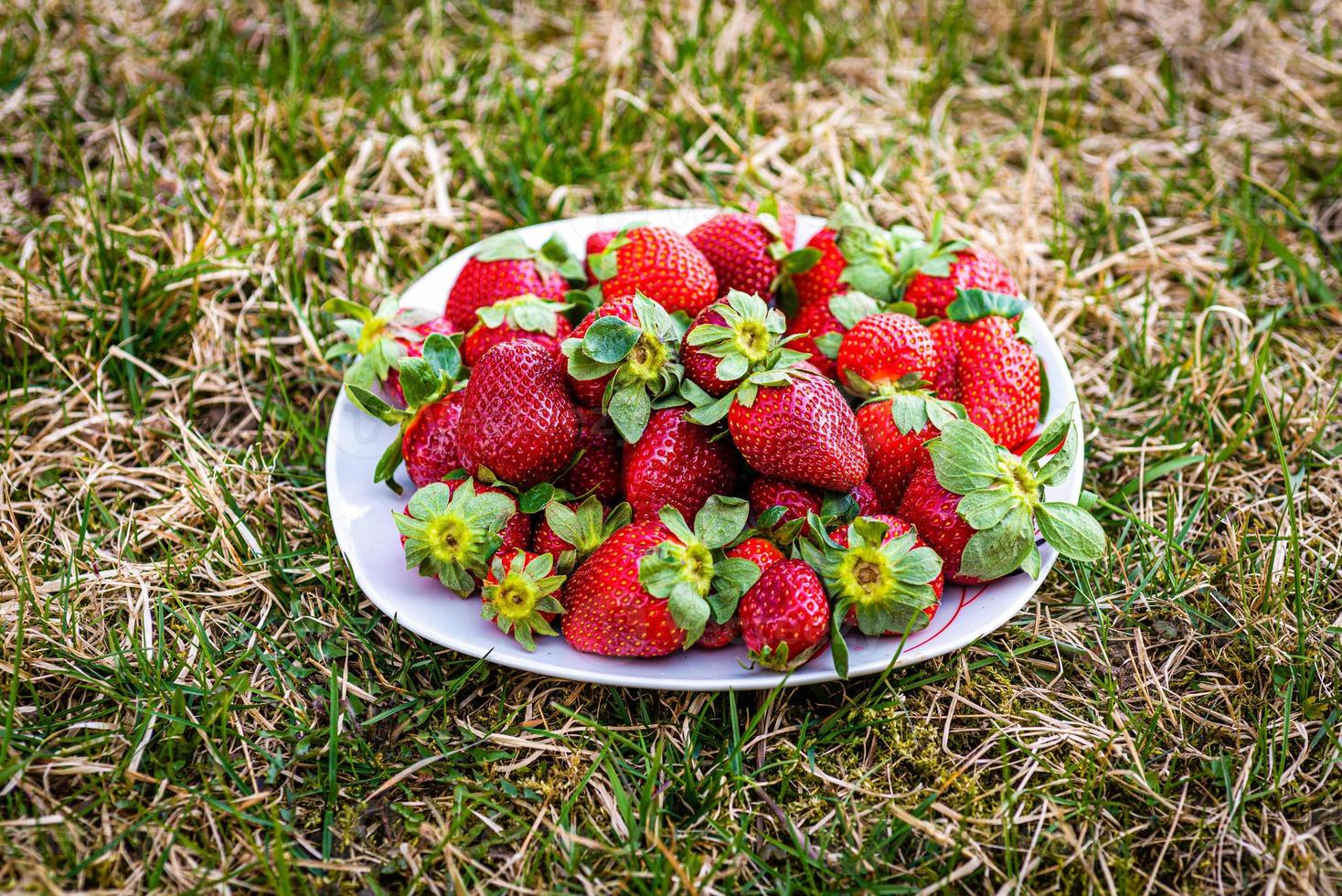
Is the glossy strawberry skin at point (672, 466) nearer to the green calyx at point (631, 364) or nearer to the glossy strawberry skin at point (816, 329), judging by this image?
the green calyx at point (631, 364)

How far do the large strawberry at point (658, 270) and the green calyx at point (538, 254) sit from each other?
80 mm

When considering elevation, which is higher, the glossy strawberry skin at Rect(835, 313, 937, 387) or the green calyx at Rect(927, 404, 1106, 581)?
the glossy strawberry skin at Rect(835, 313, 937, 387)

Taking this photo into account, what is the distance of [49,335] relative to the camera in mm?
2188

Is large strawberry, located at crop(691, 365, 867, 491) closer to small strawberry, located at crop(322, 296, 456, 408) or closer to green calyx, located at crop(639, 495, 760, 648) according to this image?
green calyx, located at crop(639, 495, 760, 648)

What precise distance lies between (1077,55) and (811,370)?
2.14m

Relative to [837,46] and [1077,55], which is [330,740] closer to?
[837,46]

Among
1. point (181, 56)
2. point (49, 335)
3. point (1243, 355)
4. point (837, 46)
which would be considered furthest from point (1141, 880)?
point (181, 56)

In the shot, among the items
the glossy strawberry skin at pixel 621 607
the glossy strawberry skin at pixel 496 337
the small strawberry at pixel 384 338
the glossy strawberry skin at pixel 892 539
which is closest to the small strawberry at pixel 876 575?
the glossy strawberry skin at pixel 892 539

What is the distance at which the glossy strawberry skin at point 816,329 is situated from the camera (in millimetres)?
1799

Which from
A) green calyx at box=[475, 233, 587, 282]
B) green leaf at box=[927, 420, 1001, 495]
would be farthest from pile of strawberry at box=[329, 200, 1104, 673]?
green calyx at box=[475, 233, 587, 282]

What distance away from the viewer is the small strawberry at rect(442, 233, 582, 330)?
1.87 m

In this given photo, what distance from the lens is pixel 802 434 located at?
1513 millimetres

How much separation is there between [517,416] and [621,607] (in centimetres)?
33

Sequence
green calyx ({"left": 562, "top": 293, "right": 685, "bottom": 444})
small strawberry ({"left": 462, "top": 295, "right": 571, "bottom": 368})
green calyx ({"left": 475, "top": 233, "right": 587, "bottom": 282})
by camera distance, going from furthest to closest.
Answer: green calyx ({"left": 475, "top": 233, "right": 587, "bottom": 282})
small strawberry ({"left": 462, "top": 295, "right": 571, "bottom": 368})
green calyx ({"left": 562, "top": 293, "right": 685, "bottom": 444})
